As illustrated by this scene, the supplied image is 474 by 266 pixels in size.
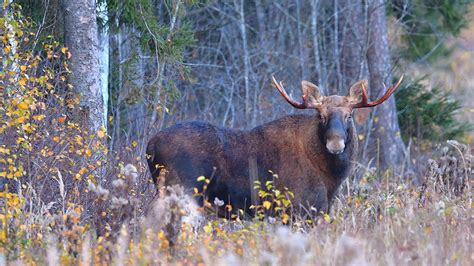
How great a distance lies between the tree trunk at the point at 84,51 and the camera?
11.0m

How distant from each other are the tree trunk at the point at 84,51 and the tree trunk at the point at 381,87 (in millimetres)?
6730

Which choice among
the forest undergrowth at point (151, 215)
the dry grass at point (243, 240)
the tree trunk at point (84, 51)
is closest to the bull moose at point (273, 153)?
the forest undergrowth at point (151, 215)

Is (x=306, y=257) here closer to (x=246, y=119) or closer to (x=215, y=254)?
(x=215, y=254)

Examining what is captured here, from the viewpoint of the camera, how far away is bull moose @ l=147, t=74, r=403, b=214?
9.76 m

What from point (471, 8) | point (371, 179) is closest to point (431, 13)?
point (471, 8)

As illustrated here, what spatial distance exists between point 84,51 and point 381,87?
22.9 ft

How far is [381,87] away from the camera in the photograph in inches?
656

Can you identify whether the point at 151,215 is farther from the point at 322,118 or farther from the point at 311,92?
the point at 311,92

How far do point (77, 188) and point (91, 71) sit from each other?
165cm

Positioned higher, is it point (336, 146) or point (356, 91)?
point (356, 91)

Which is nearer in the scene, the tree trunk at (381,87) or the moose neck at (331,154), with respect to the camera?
the moose neck at (331,154)

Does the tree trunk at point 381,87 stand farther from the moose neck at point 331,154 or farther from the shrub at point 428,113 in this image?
the moose neck at point 331,154

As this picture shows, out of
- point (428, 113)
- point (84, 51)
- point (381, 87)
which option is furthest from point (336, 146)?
point (428, 113)

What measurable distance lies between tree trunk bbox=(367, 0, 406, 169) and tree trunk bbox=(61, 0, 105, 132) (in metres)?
6.73
